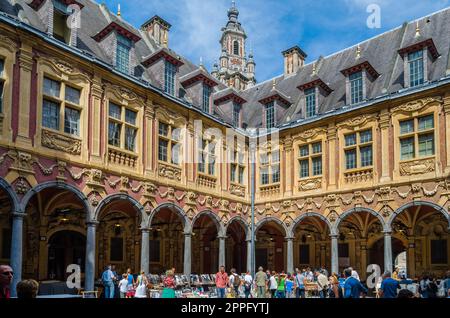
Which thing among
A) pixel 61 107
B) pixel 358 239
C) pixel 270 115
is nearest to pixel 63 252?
pixel 61 107

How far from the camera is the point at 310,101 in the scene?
22688mm

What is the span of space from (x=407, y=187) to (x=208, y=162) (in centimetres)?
844

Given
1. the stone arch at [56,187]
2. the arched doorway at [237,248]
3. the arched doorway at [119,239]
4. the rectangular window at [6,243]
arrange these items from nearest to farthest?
the stone arch at [56,187], the rectangular window at [6,243], the arched doorway at [119,239], the arched doorway at [237,248]

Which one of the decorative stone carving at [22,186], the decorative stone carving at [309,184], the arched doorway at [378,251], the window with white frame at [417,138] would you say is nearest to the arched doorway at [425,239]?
the arched doorway at [378,251]

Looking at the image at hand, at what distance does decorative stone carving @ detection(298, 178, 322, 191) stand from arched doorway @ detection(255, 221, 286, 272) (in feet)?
11.7

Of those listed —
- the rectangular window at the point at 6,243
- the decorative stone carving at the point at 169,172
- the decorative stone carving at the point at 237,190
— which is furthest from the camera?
the decorative stone carving at the point at 237,190

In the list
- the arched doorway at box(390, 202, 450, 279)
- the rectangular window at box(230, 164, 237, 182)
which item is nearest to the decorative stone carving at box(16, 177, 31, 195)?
the rectangular window at box(230, 164, 237, 182)

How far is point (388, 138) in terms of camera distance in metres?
19.4

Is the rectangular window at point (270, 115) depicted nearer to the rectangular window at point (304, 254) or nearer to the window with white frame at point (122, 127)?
the rectangular window at point (304, 254)

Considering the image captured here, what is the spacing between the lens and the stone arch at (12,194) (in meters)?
13.2

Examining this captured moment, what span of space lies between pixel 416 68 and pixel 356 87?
268 cm

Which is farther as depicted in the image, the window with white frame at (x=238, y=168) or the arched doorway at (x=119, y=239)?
the window with white frame at (x=238, y=168)

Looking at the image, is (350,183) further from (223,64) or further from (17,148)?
(223,64)

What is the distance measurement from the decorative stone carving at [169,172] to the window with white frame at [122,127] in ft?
4.98
